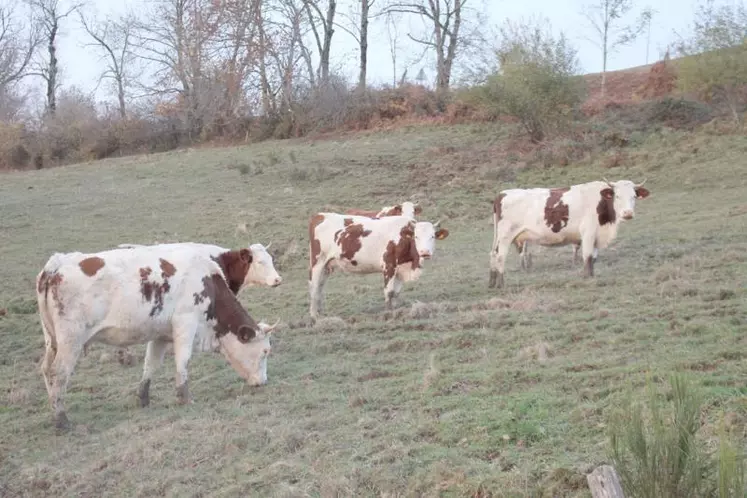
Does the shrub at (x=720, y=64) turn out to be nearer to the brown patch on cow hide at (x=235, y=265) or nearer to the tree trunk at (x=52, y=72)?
the brown patch on cow hide at (x=235, y=265)

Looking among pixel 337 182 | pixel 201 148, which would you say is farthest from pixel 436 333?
pixel 201 148

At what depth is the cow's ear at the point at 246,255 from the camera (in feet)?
36.8

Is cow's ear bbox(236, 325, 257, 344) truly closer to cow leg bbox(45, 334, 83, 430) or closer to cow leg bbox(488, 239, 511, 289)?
cow leg bbox(45, 334, 83, 430)

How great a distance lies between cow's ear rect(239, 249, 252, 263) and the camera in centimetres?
1122

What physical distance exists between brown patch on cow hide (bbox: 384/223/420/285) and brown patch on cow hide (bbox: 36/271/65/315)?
5.86 metres

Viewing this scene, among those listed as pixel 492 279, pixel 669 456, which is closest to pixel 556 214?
pixel 492 279

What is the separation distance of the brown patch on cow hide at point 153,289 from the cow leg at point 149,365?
1.89 ft

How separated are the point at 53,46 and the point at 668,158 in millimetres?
47872

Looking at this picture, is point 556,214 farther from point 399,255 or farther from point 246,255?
point 246,255

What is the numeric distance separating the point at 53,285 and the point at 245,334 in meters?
2.22

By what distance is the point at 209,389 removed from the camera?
33.2 feet

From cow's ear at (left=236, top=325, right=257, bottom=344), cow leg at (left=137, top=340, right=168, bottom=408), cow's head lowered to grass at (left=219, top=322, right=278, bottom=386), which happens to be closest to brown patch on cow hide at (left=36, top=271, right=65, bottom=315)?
cow leg at (left=137, top=340, right=168, bottom=408)

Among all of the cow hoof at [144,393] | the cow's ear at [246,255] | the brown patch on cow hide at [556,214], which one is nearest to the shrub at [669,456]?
the cow hoof at [144,393]

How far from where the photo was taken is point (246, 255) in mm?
11273
